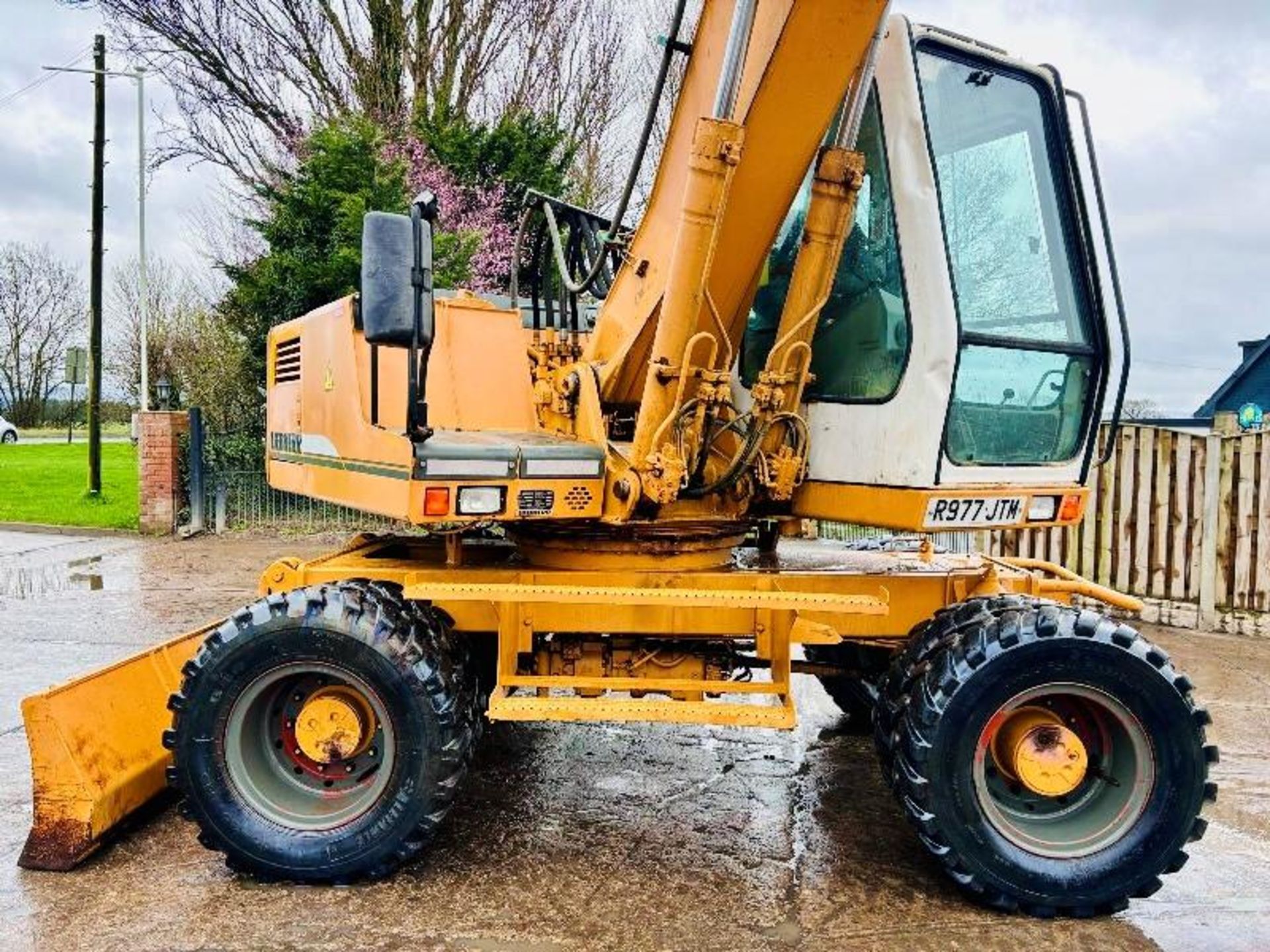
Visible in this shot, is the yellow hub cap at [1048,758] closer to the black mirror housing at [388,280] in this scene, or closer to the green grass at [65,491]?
the black mirror housing at [388,280]

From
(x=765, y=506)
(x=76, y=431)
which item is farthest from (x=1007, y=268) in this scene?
(x=76, y=431)

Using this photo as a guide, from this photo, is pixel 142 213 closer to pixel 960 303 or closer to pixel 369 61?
pixel 369 61

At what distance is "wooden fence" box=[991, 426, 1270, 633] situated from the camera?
8.16 m

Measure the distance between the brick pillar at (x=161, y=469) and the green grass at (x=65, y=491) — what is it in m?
0.73

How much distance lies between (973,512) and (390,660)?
2120 mm

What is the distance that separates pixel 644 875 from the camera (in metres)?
3.80

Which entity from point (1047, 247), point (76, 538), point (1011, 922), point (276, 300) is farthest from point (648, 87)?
point (1011, 922)

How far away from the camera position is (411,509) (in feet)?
11.9

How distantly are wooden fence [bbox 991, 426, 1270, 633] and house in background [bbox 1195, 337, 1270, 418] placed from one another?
12.7m

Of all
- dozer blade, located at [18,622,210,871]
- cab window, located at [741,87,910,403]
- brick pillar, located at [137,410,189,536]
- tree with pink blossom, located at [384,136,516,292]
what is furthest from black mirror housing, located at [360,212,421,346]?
tree with pink blossom, located at [384,136,516,292]

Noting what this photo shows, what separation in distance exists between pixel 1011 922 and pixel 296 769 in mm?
2560

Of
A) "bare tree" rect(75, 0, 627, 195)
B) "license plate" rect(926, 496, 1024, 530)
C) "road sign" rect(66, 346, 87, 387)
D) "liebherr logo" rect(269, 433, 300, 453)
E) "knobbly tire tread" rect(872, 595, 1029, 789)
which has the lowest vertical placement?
"knobbly tire tread" rect(872, 595, 1029, 789)

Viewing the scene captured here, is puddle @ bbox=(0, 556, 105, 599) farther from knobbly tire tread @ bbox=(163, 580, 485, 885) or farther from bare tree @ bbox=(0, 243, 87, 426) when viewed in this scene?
bare tree @ bbox=(0, 243, 87, 426)

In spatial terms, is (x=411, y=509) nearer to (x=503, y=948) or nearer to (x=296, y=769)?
(x=296, y=769)
